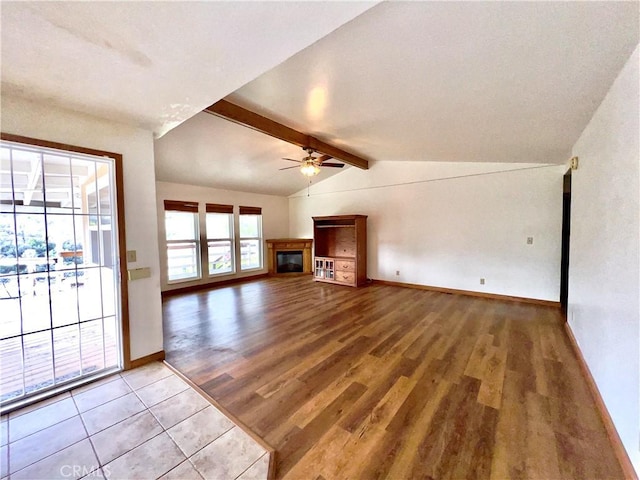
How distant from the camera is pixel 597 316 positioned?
2045 millimetres

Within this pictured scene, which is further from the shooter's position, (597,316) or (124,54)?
(597,316)

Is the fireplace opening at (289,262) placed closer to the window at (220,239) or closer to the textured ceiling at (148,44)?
the window at (220,239)

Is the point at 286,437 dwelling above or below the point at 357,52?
below

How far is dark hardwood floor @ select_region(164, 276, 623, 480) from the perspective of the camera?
1.46 metres

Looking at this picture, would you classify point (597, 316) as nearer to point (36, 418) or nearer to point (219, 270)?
point (36, 418)

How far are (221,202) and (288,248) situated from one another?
223 centimetres

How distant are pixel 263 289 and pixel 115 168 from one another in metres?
3.91

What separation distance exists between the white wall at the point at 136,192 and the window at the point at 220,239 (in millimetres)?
3646

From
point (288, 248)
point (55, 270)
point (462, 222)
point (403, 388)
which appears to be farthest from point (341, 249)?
point (55, 270)

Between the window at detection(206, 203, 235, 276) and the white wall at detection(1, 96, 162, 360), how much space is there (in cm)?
365

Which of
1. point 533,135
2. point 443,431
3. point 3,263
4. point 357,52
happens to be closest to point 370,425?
point 443,431

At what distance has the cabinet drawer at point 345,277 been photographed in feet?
19.2

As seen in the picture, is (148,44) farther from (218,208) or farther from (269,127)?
(218,208)

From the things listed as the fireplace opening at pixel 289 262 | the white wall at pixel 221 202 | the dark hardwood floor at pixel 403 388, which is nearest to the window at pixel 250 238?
the white wall at pixel 221 202
